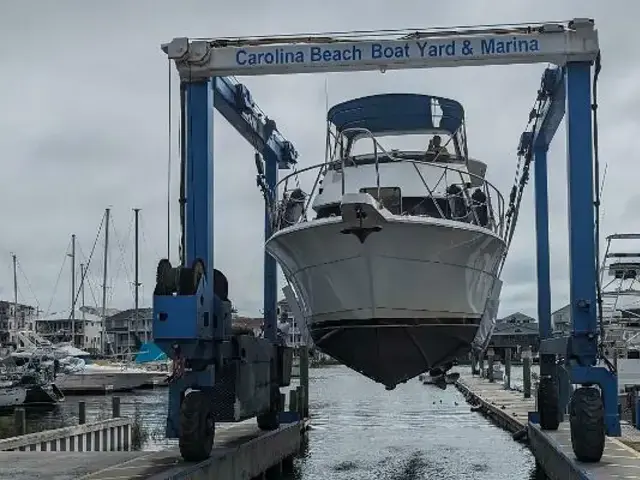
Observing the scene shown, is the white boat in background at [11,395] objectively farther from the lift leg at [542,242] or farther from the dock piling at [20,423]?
the lift leg at [542,242]

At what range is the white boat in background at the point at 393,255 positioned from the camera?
440 inches

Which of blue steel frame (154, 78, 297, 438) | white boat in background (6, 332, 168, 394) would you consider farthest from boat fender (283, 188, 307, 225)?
white boat in background (6, 332, 168, 394)

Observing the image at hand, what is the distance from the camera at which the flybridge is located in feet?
37.8

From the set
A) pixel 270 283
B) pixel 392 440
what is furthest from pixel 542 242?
pixel 392 440

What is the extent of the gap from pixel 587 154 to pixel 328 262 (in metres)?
3.46

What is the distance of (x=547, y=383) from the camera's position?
1522cm

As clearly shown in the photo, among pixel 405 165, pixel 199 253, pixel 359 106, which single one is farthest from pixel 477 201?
pixel 199 253

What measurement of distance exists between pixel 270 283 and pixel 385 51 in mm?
6262

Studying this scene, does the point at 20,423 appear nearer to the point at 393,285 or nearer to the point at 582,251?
the point at 393,285

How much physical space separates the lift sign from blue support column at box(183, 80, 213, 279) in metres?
0.86

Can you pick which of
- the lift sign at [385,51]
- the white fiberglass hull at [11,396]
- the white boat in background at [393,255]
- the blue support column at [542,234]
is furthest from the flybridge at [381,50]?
the white fiberglass hull at [11,396]

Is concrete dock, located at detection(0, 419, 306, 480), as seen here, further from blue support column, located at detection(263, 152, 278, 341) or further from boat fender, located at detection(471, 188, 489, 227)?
boat fender, located at detection(471, 188, 489, 227)

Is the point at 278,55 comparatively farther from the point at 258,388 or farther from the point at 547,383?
the point at 547,383

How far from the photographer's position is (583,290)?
36.0 ft
